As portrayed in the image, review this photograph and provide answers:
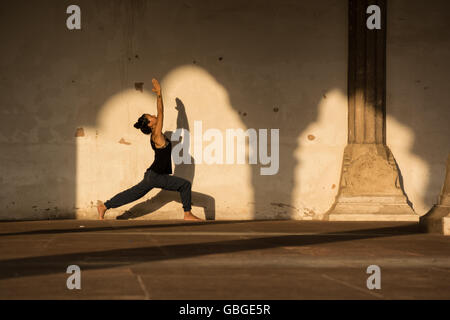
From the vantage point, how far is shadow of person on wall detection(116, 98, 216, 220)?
10070mm

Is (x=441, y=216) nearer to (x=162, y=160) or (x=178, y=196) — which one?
(x=162, y=160)

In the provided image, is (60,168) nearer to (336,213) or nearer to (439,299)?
(336,213)

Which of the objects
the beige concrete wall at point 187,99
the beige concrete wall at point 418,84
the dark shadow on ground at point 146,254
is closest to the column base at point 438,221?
the dark shadow on ground at point 146,254

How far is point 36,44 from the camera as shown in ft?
32.9

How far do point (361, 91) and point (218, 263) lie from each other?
5.86 meters

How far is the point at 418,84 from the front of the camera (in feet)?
34.3

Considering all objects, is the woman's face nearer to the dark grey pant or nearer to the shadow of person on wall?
the shadow of person on wall

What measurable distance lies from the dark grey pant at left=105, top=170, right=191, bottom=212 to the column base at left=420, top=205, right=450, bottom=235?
2.87 m

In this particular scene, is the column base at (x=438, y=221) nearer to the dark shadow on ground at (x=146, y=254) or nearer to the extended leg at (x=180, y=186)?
the dark shadow on ground at (x=146, y=254)

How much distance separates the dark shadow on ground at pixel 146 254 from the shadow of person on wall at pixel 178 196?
113 inches

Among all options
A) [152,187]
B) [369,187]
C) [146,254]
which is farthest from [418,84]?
[146,254]

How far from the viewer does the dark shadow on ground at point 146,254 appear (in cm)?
462

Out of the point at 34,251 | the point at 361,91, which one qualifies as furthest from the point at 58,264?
the point at 361,91

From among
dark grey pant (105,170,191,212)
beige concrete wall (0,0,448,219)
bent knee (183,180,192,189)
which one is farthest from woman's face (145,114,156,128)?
bent knee (183,180,192,189)
